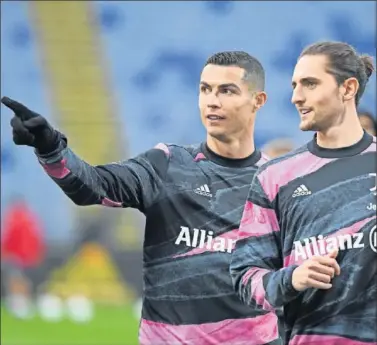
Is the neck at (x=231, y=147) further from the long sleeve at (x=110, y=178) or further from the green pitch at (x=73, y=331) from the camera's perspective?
the green pitch at (x=73, y=331)

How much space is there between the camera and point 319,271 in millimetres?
4066

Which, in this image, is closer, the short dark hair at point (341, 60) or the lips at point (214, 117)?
the short dark hair at point (341, 60)

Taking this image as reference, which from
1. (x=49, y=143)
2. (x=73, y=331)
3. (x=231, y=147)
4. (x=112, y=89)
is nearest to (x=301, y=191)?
(x=49, y=143)

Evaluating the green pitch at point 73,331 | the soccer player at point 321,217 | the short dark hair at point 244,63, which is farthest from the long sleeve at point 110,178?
the green pitch at point 73,331

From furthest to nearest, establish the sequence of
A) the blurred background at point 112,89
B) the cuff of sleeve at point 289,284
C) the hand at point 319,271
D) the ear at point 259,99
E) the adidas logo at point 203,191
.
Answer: the blurred background at point 112,89
the ear at point 259,99
the adidas logo at point 203,191
the cuff of sleeve at point 289,284
the hand at point 319,271

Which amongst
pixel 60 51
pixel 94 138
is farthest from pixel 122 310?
pixel 60 51

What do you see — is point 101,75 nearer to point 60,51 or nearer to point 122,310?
point 60,51

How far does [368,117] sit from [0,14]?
15.1 m

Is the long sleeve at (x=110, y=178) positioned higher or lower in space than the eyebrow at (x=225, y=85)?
lower

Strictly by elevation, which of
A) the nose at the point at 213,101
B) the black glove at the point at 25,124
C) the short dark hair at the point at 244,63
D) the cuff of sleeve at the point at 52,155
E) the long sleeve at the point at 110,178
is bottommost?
the long sleeve at the point at 110,178

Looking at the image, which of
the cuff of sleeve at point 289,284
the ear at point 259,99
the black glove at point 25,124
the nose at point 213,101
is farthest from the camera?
the ear at point 259,99

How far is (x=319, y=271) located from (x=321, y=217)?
38 centimetres

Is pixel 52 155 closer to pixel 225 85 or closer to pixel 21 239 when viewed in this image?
pixel 225 85

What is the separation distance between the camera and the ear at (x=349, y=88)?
14.8ft
